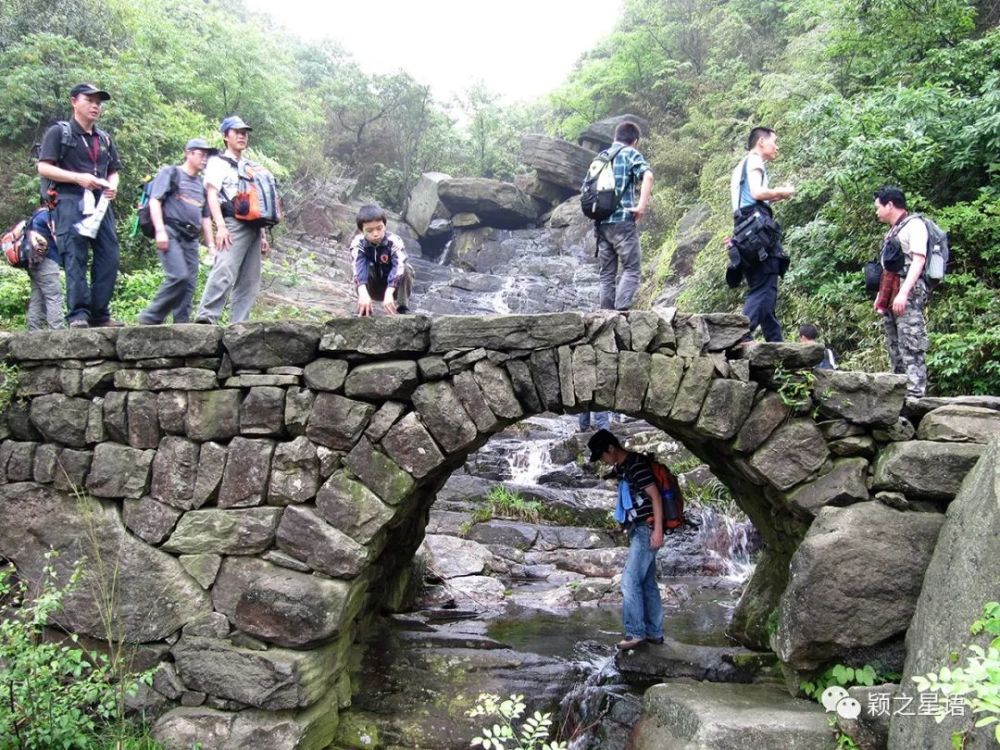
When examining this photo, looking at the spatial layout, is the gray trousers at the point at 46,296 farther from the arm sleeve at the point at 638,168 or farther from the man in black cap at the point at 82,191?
the arm sleeve at the point at 638,168

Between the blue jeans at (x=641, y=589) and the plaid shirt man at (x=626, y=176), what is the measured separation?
2.50 metres

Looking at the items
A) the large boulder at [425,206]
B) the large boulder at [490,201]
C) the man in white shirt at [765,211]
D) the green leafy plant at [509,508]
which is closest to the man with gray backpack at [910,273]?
the man in white shirt at [765,211]

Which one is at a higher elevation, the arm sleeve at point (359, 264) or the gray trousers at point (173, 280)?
the arm sleeve at point (359, 264)

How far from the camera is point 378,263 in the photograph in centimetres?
560

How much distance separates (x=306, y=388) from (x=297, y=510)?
2.64 ft

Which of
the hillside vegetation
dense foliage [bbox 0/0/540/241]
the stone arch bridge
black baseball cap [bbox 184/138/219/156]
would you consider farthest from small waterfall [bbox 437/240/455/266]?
the stone arch bridge

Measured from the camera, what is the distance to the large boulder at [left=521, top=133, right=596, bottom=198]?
76.2 feet

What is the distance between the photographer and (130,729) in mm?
4633

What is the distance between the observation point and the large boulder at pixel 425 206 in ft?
78.7

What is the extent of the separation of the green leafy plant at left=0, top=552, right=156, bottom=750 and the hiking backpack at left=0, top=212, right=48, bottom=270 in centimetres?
244

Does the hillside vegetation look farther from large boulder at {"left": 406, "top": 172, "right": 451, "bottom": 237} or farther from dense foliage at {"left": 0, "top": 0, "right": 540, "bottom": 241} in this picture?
large boulder at {"left": 406, "top": 172, "right": 451, "bottom": 237}

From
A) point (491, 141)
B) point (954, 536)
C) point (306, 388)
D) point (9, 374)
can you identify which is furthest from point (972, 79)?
point (491, 141)

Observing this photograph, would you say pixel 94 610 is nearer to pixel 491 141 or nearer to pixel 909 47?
pixel 909 47

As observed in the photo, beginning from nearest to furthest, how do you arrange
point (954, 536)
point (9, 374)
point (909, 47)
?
1. point (954, 536)
2. point (9, 374)
3. point (909, 47)
